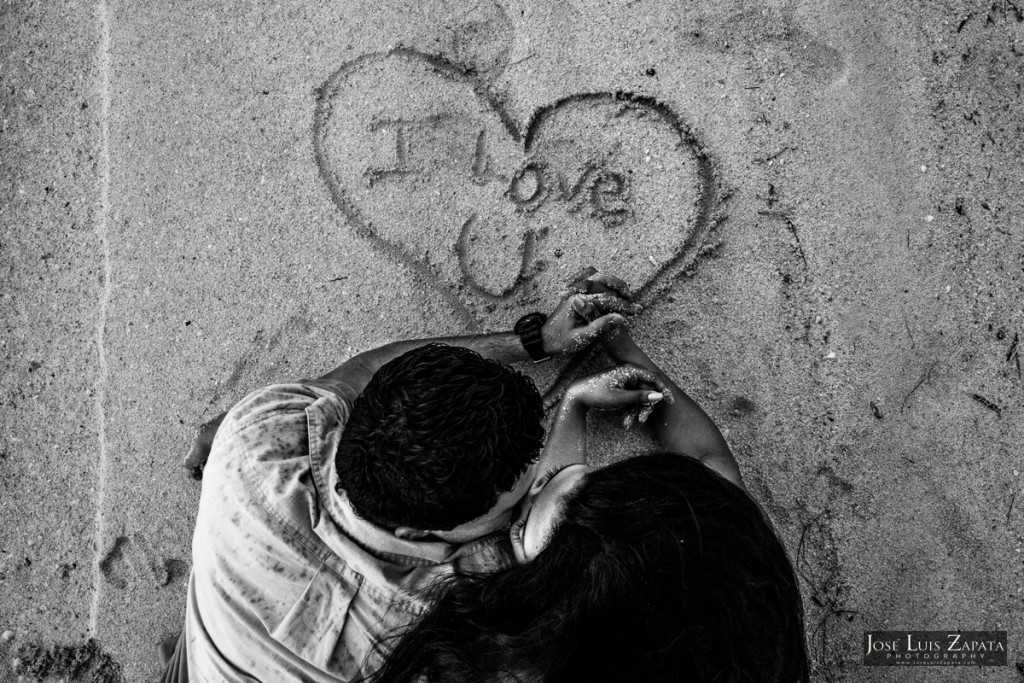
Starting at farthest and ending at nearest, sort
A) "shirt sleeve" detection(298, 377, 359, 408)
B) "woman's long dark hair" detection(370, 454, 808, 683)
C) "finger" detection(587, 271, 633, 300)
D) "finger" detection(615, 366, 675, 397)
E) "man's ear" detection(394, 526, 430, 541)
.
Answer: "finger" detection(587, 271, 633, 300) → "finger" detection(615, 366, 675, 397) → "shirt sleeve" detection(298, 377, 359, 408) → "man's ear" detection(394, 526, 430, 541) → "woman's long dark hair" detection(370, 454, 808, 683)

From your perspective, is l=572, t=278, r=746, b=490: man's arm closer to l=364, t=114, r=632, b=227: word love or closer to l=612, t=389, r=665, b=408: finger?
l=612, t=389, r=665, b=408: finger

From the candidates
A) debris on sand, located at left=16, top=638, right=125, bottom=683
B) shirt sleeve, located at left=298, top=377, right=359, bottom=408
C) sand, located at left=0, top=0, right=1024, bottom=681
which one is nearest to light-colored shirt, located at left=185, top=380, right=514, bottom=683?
shirt sleeve, located at left=298, top=377, right=359, bottom=408

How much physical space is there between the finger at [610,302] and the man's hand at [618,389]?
0.18 meters

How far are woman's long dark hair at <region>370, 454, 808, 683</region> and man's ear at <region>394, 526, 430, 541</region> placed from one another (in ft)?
0.41

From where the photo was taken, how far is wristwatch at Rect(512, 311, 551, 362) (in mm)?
2031

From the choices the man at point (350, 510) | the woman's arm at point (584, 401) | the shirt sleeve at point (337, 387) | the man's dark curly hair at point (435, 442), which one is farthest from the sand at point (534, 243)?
the man's dark curly hair at point (435, 442)

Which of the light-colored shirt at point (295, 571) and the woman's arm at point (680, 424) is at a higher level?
the woman's arm at point (680, 424)

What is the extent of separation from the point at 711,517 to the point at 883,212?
3.84ft

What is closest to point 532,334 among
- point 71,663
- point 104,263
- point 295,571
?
point 295,571

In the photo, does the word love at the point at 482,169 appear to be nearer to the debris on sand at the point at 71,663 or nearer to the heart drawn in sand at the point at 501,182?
the heart drawn in sand at the point at 501,182

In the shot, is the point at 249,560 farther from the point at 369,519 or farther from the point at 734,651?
the point at 734,651

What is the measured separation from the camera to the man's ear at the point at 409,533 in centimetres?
147

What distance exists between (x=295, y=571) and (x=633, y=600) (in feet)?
2.34

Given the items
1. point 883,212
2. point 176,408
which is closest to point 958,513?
point 883,212
